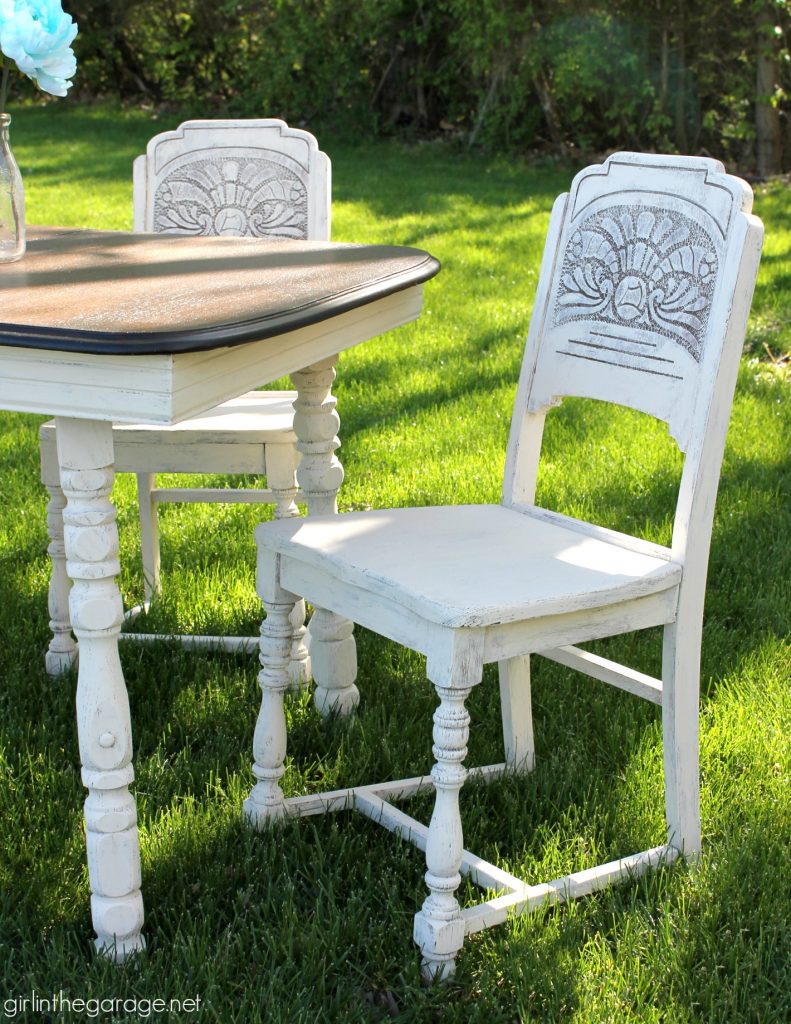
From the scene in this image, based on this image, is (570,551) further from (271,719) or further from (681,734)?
(271,719)

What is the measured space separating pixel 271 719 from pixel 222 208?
1.47m

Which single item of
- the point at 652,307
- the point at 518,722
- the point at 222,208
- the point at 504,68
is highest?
the point at 504,68

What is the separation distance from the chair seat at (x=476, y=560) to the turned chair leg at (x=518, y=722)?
13.9 inches

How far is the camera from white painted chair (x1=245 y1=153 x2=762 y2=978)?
6.14ft

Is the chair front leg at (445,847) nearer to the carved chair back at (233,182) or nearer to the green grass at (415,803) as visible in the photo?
the green grass at (415,803)

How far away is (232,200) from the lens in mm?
3170

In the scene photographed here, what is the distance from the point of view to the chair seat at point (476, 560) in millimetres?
1849

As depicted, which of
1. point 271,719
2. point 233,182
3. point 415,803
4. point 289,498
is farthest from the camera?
point 233,182

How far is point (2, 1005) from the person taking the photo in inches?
71.6

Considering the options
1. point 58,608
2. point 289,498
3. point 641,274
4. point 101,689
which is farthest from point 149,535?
point 641,274

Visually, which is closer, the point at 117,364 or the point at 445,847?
the point at 117,364

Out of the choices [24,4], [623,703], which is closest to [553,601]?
[623,703]

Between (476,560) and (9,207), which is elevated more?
(9,207)

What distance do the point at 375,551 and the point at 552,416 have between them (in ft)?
8.62
